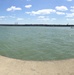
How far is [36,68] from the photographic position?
6445 millimetres

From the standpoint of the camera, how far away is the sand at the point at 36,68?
6.11 m

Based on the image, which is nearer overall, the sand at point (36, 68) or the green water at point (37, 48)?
the sand at point (36, 68)

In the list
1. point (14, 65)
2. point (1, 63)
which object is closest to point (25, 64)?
point (14, 65)

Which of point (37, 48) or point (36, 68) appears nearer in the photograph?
point (36, 68)

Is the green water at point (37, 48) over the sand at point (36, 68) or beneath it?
beneath

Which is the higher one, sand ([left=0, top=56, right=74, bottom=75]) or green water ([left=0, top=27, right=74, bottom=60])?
sand ([left=0, top=56, right=74, bottom=75])

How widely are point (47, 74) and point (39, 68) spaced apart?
1.72 ft

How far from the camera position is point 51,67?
655 centimetres

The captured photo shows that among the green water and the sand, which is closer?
the sand

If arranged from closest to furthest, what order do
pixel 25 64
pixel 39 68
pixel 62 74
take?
pixel 62 74 < pixel 39 68 < pixel 25 64

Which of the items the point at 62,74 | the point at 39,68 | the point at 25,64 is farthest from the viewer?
the point at 25,64

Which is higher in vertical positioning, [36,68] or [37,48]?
[36,68]

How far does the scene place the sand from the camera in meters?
6.11

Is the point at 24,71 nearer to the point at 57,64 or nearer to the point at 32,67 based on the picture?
the point at 32,67
